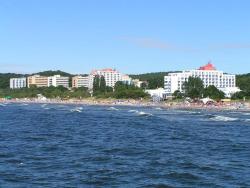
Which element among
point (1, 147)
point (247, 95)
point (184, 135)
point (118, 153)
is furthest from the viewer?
point (247, 95)

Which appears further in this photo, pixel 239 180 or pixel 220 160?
pixel 220 160

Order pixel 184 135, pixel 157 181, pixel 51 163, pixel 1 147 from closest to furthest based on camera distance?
pixel 157 181 < pixel 51 163 < pixel 1 147 < pixel 184 135

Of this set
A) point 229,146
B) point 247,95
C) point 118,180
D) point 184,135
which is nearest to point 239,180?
point 118,180

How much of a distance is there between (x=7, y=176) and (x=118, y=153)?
1176cm

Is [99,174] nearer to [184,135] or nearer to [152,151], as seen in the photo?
[152,151]

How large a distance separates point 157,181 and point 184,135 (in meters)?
28.0

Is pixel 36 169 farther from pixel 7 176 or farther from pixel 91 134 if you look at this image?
pixel 91 134

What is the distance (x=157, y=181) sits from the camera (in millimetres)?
30047

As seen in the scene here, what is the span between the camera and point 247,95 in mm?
185875

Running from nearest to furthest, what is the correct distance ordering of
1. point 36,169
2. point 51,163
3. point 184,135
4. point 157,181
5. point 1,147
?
point 157,181, point 36,169, point 51,163, point 1,147, point 184,135

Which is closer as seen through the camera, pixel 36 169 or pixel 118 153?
pixel 36 169

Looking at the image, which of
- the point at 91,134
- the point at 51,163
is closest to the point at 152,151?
the point at 51,163

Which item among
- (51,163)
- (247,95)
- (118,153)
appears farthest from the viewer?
(247,95)

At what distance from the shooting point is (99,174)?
3183 cm
